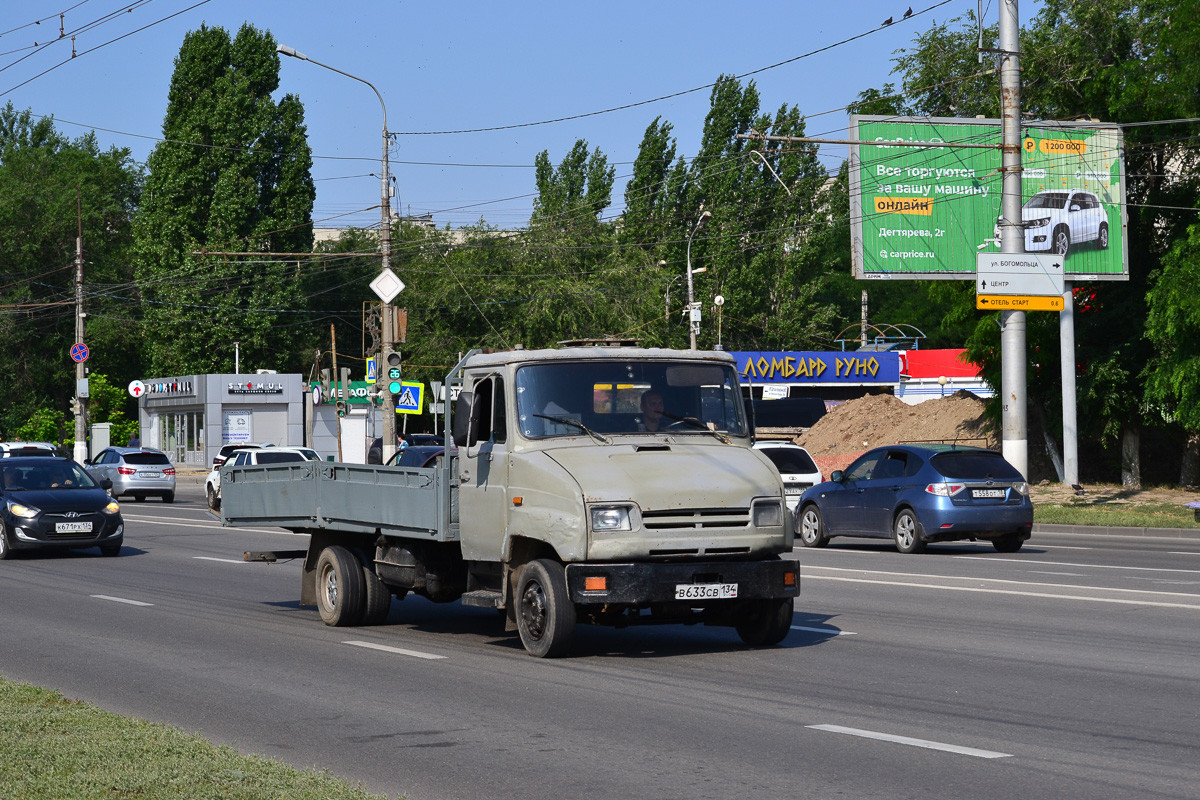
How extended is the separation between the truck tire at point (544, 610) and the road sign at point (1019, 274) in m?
19.7

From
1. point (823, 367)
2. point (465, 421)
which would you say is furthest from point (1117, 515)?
point (823, 367)

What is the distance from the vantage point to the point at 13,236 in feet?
266

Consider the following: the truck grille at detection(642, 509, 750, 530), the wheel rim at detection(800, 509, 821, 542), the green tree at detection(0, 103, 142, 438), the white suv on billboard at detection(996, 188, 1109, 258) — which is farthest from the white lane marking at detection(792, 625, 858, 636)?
the green tree at detection(0, 103, 142, 438)

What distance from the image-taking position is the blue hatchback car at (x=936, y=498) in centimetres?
1967

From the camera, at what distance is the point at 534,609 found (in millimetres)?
10094

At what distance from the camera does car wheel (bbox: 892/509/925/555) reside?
20.2 metres

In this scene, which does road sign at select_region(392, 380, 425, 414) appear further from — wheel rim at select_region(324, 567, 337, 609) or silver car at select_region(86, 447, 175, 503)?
wheel rim at select_region(324, 567, 337, 609)

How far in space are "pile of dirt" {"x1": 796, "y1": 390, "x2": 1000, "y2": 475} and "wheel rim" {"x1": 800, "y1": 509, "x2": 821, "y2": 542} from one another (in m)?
20.6

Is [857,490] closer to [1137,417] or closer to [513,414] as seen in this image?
[513,414]

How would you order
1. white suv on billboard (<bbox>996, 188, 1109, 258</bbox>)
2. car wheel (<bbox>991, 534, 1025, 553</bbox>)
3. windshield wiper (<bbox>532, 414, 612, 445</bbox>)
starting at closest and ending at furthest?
windshield wiper (<bbox>532, 414, 612, 445</bbox>) → car wheel (<bbox>991, 534, 1025, 553</bbox>) → white suv on billboard (<bbox>996, 188, 1109, 258</bbox>)

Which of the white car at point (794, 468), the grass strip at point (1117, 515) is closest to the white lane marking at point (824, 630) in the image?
the white car at point (794, 468)

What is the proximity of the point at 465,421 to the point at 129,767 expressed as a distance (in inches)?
196

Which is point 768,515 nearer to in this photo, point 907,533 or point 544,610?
point 544,610

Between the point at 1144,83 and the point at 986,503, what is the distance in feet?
58.4
